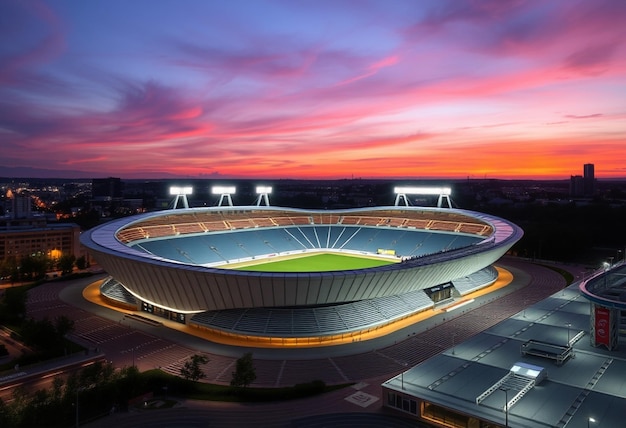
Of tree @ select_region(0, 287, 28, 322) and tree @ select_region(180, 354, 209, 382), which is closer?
tree @ select_region(180, 354, 209, 382)

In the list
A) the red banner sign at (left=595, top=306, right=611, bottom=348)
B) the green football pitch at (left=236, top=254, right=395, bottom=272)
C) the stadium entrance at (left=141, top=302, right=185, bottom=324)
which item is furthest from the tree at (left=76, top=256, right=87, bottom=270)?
the red banner sign at (left=595, top=306, right=611, bottom=348)

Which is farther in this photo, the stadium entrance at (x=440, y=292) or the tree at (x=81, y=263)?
the tree at (x=81, y=263)

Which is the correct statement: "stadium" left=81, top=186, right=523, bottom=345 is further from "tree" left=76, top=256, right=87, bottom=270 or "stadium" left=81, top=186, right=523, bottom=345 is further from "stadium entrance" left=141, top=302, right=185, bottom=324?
"tree" left=76, top=256, right=87, bottom=270

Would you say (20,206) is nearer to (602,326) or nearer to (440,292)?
(440,292)

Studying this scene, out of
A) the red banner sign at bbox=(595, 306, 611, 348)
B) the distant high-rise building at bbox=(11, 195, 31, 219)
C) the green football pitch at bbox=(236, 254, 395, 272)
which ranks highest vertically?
the distant high-rise building at bbox=(11, 195, 31, 219)

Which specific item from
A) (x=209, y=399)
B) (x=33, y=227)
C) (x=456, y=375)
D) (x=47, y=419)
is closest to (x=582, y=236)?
(x=456, y=375)

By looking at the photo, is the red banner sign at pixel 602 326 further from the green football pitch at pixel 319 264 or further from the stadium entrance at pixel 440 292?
the green football pitch at pixel 319 264

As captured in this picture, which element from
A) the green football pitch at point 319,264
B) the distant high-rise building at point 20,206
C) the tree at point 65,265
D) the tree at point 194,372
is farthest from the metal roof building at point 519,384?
the distant high-rise building at point 20,206
